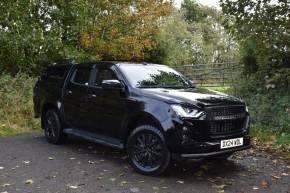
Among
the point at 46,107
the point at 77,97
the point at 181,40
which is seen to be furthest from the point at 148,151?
the point at 181,40

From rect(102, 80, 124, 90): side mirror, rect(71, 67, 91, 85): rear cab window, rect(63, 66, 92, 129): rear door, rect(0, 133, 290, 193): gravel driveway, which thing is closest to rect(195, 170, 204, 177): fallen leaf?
rect(0, 133, 290, 193): gravel driveway

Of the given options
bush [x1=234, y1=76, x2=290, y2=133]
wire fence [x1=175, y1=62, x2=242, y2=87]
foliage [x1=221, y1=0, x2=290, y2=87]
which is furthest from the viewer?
wire fence [x1=175, y1=62, x2=242, y2=87]

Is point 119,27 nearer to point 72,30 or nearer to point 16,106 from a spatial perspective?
point 72,30

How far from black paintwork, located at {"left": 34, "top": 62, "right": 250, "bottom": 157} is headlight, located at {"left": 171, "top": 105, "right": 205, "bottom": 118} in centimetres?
7

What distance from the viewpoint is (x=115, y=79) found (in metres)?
8.00

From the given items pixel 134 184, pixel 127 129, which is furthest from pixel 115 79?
pixel 134 184

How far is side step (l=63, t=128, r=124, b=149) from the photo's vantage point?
7684 millimetres

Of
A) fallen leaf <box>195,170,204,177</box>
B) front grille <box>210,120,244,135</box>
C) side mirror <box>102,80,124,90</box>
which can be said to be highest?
side mirror <box>102,80,124,90</box>

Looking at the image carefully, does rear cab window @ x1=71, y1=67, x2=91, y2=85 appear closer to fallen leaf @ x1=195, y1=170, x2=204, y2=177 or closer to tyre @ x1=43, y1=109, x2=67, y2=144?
tyre @ x1=43, y1=109, x2=67, y2=144

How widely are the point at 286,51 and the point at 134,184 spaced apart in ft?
25.8

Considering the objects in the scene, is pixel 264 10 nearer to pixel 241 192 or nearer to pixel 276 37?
pixel 276 37

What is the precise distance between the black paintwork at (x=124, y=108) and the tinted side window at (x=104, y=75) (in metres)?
0.07

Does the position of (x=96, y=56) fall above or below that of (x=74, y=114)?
above

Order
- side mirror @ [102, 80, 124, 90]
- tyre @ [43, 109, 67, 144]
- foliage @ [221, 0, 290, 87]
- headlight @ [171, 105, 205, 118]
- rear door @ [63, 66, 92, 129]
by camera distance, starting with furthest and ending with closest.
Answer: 1. foliage @ [221, 0, 290, 87]
2. tyre @ [43, 109, 67, 144]
3. rear door @ [63, 66, 92, 129]
4. side mirror @ [102, 80, 124, 90]
5. headlight @ [171, 105, 205, 118]
